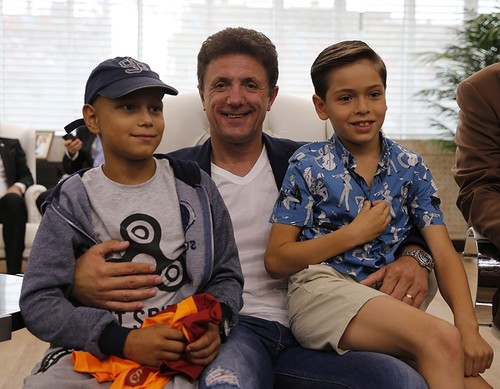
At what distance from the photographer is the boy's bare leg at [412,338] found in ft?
4.62

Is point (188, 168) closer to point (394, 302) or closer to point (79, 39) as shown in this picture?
point (394, 302)

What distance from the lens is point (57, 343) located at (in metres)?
1.44

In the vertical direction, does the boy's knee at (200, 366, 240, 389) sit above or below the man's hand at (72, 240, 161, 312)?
below

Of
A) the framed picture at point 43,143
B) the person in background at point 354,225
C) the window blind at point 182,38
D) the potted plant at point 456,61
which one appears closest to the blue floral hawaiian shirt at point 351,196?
the person in background at point 354,225

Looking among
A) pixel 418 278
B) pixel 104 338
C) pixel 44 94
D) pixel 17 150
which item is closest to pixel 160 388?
pixel 104 338

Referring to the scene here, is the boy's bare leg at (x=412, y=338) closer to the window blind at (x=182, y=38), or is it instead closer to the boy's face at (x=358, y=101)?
the boy's face at (x=358, y=101)

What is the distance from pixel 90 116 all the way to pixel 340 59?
569 millimetres

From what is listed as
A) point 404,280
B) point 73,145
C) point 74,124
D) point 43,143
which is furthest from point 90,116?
point 43,143

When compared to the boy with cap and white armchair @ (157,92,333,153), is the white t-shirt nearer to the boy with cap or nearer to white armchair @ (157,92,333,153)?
the boy with cap

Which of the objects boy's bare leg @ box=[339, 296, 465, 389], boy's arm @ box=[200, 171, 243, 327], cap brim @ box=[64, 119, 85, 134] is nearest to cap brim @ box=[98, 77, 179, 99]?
cap brim @ box=[64, 119, 85, 134]

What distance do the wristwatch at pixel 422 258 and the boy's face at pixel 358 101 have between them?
27 centimetres

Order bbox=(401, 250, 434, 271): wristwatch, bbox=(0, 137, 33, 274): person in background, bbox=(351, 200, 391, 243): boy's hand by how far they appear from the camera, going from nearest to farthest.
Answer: bbox=(351, 200, 391, 243): boy's hand, bbox=(401, 250, 434, 271): wristwatch, bbox=(0, 137, 33, 274): person in background

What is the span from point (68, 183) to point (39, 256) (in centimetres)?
16

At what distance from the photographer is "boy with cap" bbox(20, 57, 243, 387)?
139 centimetres
